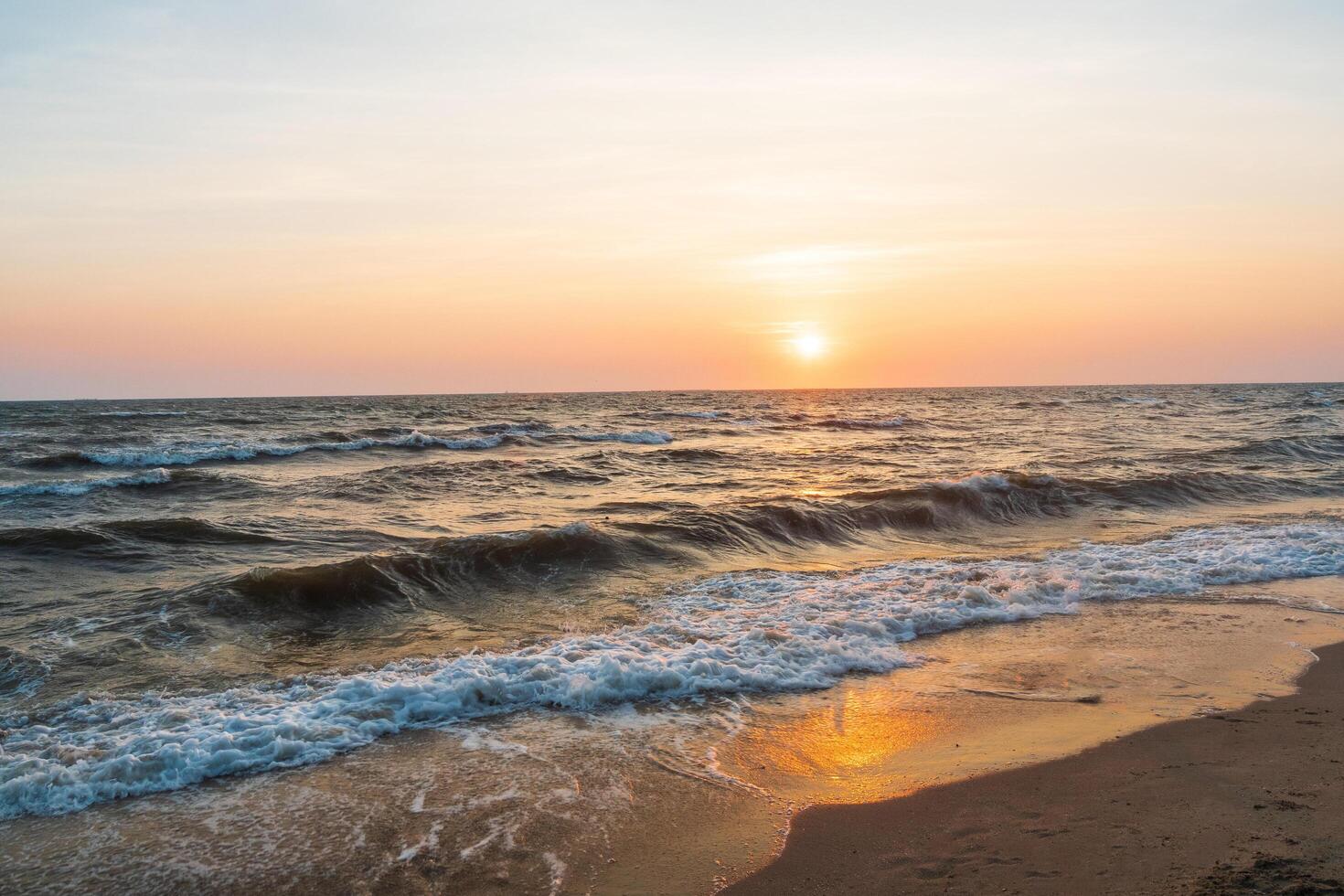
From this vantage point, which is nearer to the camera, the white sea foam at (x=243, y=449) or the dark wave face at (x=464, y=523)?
the dark wave face at (x=464, y=523)

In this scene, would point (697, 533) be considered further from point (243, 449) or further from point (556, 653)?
point (243, 449)

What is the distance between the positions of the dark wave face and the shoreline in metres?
4.01

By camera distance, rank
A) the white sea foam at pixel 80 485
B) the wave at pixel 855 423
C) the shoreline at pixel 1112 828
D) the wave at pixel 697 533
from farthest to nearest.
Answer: the wave at pixel 855 423 < the white sea foam at pixel 80 485 < the wave at pixel 697 533 < the shoreline at pixel 1112 828

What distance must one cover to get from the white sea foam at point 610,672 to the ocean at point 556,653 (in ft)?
0.10

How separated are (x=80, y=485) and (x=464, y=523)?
10.2m

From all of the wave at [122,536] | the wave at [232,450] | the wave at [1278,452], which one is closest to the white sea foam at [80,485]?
the wave at [232,450]

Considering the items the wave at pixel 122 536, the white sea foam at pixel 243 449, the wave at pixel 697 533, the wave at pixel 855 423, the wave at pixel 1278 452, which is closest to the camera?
the wave at pixel 697 533

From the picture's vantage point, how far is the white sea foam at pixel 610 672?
194 inches

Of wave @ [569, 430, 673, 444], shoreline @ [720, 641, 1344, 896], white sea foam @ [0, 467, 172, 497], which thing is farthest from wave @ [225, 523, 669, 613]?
wave @ [569, 430, 673, 444]

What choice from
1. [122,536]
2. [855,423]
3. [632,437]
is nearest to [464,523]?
[122,536]

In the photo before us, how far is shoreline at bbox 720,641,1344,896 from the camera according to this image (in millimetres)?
3539

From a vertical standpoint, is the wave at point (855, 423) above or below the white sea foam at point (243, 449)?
above

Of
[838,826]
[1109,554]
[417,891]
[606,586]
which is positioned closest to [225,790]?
[417,891]

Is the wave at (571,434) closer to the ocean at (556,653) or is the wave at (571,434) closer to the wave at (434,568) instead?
the ocean at (556,653)
